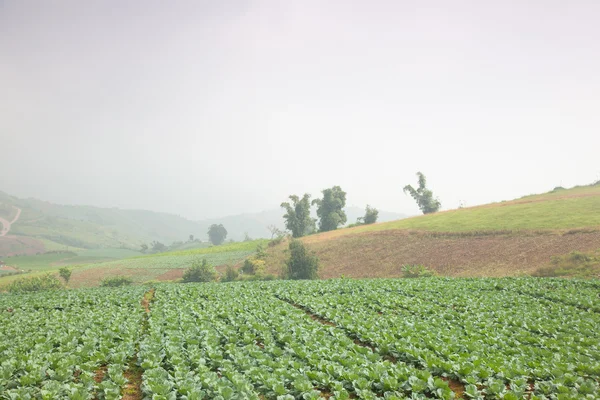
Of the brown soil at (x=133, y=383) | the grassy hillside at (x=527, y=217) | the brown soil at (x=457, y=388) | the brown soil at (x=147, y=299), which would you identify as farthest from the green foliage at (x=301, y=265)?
the brown soil at (x=457, y=388)

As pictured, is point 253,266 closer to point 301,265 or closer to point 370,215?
point 301,265

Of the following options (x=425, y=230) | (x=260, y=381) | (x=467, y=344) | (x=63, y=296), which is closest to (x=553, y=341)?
(x=467, y=344)

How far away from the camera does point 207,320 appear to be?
683 inches

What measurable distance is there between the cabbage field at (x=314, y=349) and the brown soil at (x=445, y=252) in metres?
21.4

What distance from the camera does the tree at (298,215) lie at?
10269 cm

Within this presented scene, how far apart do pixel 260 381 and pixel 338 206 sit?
99858 mm

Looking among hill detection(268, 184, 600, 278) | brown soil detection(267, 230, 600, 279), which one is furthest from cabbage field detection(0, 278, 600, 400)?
hill detection(268, 184, 600, 278)

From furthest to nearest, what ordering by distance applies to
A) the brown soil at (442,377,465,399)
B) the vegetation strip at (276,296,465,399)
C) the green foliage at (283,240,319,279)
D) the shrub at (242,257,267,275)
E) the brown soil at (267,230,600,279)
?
the shrub at (242,257,267,275), the green foliage at (283,240,319,279), the brown soil at (267,230,600,279), the vegetation strip at (276,296,465,399), the brown soil at (442,377,465,399)

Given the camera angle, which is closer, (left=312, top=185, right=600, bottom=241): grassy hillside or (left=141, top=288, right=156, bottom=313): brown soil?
(left=141, top=288, right=156, bottom=313): brown soil

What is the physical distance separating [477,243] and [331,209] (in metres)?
59.1

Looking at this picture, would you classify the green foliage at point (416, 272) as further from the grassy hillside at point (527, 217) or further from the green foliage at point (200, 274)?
the green foliage at point (200, 274)

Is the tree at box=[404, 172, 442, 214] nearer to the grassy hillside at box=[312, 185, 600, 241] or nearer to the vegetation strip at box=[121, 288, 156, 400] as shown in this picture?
the grassy hillside at box=[312, 185, 600, 241]

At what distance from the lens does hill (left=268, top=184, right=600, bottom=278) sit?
4306 cm

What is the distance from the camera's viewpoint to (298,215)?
103 meters
